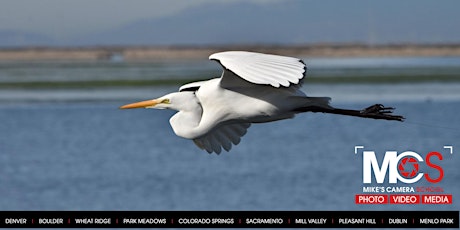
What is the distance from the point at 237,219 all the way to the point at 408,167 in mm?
4449

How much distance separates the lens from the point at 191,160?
70.5ft

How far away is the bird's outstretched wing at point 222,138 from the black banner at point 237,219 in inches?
264

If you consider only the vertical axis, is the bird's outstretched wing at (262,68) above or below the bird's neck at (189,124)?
above

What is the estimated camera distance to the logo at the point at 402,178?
17.0 m

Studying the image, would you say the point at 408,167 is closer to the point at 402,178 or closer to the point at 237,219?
the point at 402,178

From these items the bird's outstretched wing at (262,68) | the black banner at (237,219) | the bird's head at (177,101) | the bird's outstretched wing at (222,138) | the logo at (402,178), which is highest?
the bird's outstretched wing at (262,68)

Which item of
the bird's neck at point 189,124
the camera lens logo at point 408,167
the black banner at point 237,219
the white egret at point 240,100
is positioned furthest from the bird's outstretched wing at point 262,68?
the camera lens logo at point 408,167

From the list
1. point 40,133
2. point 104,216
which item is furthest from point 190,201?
point 40,133

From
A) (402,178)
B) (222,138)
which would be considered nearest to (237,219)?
(402,178)

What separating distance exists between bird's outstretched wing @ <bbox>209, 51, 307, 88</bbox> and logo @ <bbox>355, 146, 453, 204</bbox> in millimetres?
9707

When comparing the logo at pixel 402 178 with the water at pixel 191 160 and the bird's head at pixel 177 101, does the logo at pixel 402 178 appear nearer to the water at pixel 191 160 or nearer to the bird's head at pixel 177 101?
the water at pixel 191 160

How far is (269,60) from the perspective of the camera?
268 inches

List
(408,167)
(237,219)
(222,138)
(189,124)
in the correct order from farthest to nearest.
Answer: (408,167), (237,219), (222,138), (189,124)

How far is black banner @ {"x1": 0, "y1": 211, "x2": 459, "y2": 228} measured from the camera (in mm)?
15062
